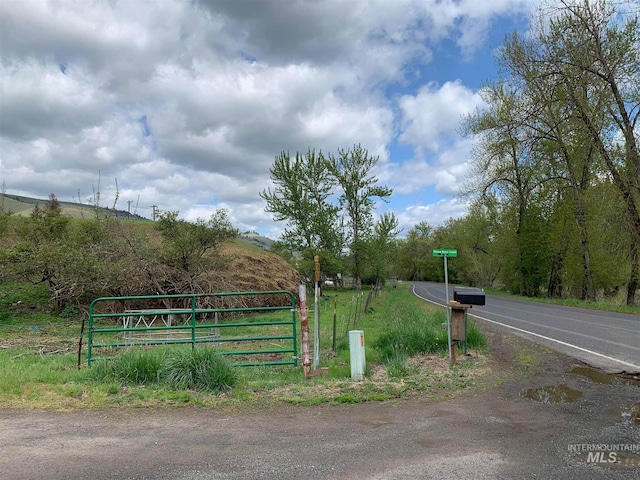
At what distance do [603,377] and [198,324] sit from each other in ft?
27.6

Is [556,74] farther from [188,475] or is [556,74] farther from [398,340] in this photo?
[188,475]

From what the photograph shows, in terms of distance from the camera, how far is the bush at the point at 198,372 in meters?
6.52

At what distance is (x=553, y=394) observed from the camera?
623 centimetres

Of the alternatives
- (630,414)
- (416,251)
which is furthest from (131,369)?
(416,251)

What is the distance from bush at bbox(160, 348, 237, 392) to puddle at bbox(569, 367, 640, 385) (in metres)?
5.77

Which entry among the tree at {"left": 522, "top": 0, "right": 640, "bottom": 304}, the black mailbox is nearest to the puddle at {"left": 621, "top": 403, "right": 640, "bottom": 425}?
the black mailbox

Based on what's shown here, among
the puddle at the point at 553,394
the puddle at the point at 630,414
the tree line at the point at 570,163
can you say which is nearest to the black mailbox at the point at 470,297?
the puddle at the point at 553,394

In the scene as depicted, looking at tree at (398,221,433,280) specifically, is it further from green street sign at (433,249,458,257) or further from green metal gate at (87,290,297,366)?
green street sign at (433,249,458,257)

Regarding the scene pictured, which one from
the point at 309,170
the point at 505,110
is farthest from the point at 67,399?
the point at 309,170

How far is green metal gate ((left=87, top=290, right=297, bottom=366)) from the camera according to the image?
29.3 feet

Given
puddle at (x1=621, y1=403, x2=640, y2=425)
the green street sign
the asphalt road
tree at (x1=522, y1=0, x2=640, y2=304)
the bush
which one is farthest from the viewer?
tree at (x1=522, y1=0, x2=640, y2=304)

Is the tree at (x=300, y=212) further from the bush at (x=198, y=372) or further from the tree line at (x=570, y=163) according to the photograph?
the bush at (x=198, y=372)

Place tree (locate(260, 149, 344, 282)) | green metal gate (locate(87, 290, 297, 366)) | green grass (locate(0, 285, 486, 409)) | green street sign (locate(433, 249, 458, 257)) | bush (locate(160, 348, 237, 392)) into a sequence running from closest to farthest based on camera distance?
green grass (locate(0, 285, 486, 409))
bush (locate(160, 348, 237, 392))
green street sign (locate(433, 249, 458, 257))
green metal gate (locate(87, 290, 297, 366))
tree (locate(260, 149, 344, 282))

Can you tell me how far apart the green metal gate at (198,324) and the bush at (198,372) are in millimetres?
1001
